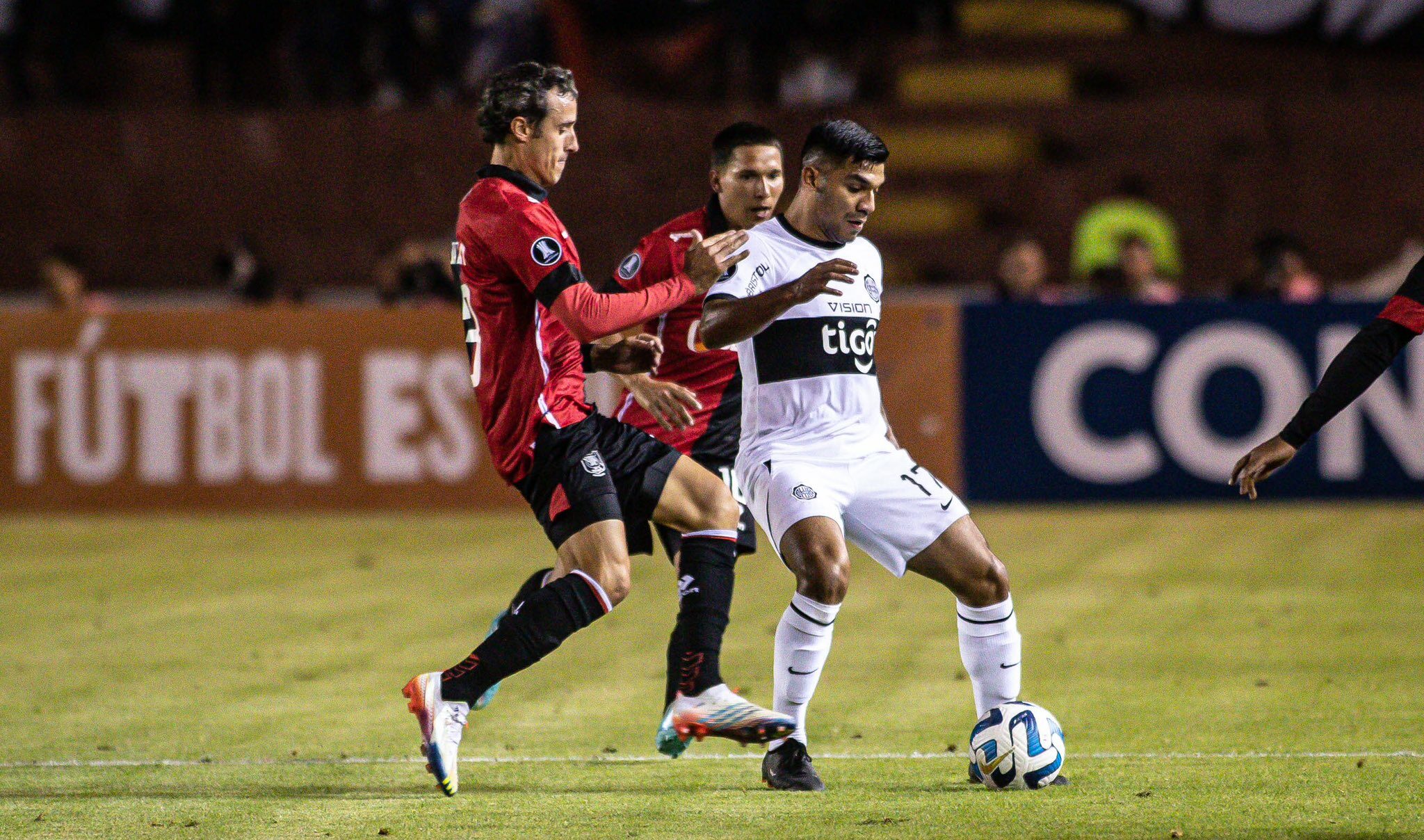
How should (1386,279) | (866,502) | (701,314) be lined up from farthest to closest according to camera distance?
(1386,279), (701,314), (866,502)

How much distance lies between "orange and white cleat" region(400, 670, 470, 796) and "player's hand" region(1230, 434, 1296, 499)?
7.46 feet

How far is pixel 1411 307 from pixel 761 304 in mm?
1796

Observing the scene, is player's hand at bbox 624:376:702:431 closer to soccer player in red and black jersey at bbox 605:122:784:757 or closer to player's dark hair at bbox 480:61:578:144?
soccer player in red and black jersey at bbox 605:122:784:757

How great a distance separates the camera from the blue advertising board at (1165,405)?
14.6 metres

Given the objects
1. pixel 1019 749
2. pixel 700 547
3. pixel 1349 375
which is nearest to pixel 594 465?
pixel 700 547

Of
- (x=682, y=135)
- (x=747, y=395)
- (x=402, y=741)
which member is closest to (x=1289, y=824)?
(x=747, y=395)

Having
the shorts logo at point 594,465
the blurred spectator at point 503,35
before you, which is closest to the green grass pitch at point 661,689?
the shorts logo at point 594,465

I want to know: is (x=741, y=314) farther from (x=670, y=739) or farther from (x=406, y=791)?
(x=406, y=791)

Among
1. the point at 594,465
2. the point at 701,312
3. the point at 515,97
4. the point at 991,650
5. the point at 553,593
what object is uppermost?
the point at 515,97

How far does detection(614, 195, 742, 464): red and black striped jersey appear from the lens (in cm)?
714

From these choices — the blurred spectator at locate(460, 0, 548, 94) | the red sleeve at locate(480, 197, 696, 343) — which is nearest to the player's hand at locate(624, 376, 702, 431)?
the red sleeve at locate(480, 197, 696, 343)

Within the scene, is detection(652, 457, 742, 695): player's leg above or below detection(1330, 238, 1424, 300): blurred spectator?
below

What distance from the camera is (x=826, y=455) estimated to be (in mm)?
5949

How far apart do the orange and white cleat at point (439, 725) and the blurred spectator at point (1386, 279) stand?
1065cm
